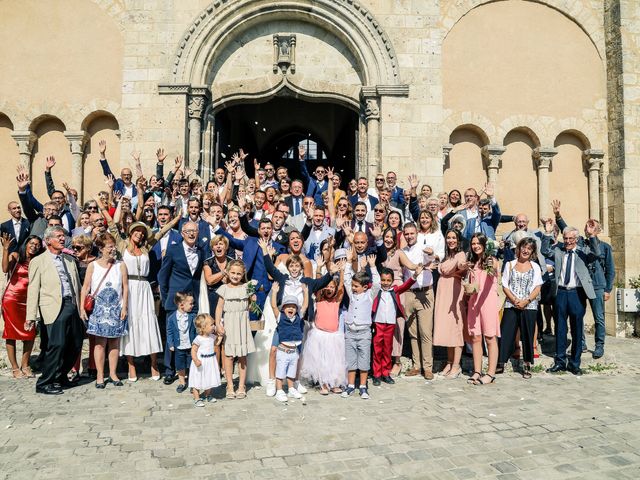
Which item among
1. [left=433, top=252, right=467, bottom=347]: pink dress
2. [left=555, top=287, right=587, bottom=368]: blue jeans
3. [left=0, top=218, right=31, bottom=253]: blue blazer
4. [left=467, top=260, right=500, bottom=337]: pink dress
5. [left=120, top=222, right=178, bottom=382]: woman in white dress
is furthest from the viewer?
[left=0, top=218, right=31, bottom=253]: blue blazer

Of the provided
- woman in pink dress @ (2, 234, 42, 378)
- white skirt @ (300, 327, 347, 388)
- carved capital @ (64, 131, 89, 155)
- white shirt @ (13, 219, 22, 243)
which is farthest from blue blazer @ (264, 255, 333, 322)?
carved capital @ (64, 131, 89, 155)

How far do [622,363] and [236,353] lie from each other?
573 centimetres

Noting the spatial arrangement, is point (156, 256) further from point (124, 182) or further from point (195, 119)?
point (195, 119)

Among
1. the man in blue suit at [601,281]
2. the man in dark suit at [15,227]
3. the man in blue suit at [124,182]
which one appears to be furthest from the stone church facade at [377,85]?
the man in dark suit at [15,227]

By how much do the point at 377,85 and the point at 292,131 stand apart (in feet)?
→ 29.7

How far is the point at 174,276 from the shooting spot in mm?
5773

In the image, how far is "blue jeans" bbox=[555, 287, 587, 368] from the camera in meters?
6.55

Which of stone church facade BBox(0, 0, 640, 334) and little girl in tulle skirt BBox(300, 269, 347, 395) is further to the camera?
stone church facade BBox(0, 0, 640, 334)

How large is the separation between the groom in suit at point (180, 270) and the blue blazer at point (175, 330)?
104 millimetres

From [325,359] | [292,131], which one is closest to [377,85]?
[325,359]

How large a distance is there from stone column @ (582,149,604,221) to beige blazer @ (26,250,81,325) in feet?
33.3

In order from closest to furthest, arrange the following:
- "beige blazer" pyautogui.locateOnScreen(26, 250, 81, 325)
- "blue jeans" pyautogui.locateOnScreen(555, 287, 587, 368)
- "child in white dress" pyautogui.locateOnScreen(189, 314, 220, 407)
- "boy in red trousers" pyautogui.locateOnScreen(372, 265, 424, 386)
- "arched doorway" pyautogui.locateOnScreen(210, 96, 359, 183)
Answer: "child in white dress" pyautogui.locateOnScreen(189, 314, 220, 407) < "beige blazer" pyautogui.locateOnScreen(26, 250, 81, 325) < "boy in red trousers" pyautogui.locateOnScreen(372, 265, 424, 386) < "blue jeans" pyautogui.locateOnScreen(555, 287, 587, 368) < "arched doorway" pyautogui.locateOnScreen(210, 96, 359, 183)

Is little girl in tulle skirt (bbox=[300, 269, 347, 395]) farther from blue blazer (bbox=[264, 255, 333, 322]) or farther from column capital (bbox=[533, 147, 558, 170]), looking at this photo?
column capital (bbox=[533, 147, 558, 170])

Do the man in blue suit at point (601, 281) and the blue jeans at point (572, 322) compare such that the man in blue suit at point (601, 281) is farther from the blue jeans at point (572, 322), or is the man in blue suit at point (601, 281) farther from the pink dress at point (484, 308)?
the pink dress at point (484, 308)
